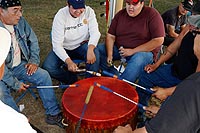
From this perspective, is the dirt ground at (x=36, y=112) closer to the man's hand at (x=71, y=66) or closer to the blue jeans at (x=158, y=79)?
the man's hand at (x=71, y=66)

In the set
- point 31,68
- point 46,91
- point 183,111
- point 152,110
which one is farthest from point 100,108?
point 31,68

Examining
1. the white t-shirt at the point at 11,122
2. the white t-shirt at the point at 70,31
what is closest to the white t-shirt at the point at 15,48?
the white t-shirt at the point at 70,31

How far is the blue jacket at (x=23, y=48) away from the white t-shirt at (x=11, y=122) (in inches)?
52.1

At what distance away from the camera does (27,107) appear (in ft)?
11.1

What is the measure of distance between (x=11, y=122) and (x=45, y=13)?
4878 mm

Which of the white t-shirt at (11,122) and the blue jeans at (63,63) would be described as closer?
the white t-shirt at (11,122)

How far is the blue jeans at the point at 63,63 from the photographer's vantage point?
336 centimetres

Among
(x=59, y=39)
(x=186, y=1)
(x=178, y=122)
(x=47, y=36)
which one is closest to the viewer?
(x=178, y=122)

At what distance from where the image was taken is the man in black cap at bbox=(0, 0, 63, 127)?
2888mm

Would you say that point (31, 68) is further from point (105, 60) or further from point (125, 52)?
point (125, 52)

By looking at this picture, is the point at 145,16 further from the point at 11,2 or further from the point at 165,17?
the point at 11,2

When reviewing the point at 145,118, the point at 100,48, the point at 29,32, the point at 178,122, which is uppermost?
the point at 178,122

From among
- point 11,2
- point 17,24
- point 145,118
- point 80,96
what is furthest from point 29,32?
point 145,118

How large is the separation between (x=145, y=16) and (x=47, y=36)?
2234 mm
